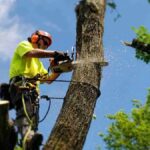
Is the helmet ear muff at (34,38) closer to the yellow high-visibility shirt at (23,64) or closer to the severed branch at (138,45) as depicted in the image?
the yellow high-visibility shirt at (23,64)

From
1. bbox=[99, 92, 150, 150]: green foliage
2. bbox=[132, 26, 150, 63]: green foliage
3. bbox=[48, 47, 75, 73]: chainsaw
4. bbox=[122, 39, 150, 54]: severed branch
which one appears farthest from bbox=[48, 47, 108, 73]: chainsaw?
bbox=[99, 92, 150, 150]: green foliage

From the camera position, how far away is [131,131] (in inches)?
950

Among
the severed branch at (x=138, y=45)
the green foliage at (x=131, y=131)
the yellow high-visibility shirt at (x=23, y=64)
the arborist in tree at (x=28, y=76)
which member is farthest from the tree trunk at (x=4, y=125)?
the green foliage at (x=131, y=131)

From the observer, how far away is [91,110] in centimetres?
661

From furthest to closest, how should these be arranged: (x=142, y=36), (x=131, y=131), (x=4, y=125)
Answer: (x=131, y=131)
(x=142, y=36)
(x=4, y=125)

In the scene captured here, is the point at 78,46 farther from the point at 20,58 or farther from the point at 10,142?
the point at 10,142

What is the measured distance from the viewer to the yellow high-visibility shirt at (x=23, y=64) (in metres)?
6.82

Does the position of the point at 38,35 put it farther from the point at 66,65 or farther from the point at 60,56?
the point at 66,65

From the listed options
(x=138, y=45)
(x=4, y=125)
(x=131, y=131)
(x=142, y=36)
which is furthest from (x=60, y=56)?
(x=131, y=131)

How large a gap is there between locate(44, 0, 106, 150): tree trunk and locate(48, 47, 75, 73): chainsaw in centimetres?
16

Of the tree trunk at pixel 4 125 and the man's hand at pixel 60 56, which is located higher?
the man's hand at pixel 60 56

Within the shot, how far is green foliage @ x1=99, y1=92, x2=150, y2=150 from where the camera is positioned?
23.4 meters

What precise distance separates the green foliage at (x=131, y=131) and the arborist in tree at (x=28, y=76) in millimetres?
16572

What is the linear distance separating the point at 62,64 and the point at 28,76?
580mm
